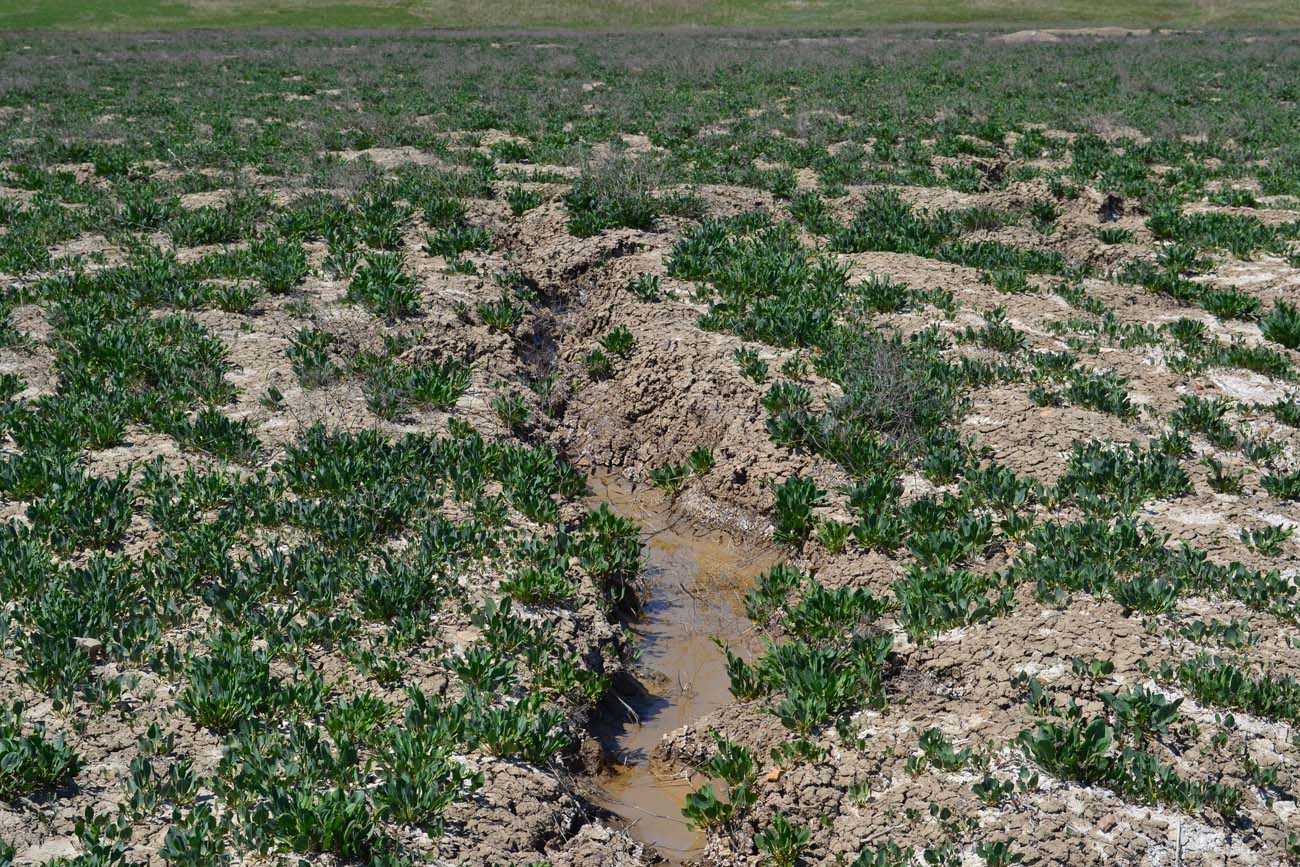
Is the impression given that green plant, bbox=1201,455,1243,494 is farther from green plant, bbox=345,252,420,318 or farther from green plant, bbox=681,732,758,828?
green plant, bbox=345,252,420,318

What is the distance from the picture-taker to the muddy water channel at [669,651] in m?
5.55

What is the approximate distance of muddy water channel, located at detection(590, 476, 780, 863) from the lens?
5.55 meters

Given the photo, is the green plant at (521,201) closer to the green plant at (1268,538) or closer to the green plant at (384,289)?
the green plant at (384,289)

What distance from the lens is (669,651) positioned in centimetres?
687

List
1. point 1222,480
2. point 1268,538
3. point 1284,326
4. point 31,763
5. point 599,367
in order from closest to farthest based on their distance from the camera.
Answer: point 31,763 → point 1268,538 → point 1222,480 → point 1284,326 → point 599,367

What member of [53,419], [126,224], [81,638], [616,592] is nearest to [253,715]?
[81,638]

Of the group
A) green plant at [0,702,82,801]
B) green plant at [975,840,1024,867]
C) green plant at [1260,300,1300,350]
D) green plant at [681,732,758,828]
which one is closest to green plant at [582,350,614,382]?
green plant at [681,732,758,828]

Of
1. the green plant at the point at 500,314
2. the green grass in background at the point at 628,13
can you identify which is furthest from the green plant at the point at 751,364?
the green grass in background at the point at 628,13

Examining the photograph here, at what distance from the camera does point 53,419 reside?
7934 millimetres

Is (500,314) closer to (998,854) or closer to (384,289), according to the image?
(384,289)

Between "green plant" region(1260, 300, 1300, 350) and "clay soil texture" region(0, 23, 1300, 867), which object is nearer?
"clay soil texture" region(0, 23, 1300, 867)

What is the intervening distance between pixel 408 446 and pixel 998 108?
55.9 ft

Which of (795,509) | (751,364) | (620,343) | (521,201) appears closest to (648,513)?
(795,509)

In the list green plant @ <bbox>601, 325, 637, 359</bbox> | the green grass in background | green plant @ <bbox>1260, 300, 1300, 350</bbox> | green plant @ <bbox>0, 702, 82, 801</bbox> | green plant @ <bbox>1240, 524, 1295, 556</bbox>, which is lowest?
green plant @ <bbox>0, 702, 82, 801</bbox>
